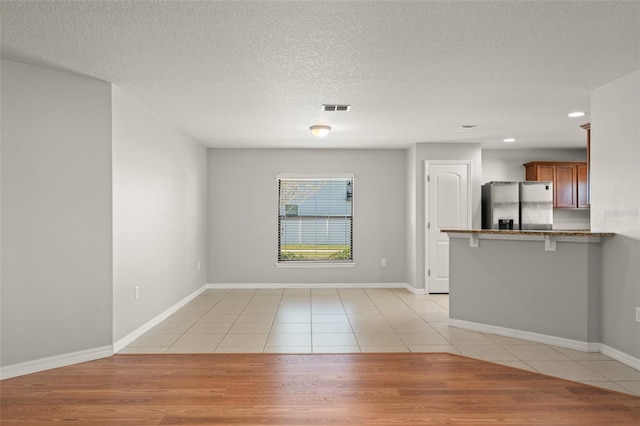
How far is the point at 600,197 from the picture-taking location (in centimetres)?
400

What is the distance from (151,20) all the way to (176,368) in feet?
8.52

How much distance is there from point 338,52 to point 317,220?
4633 mm

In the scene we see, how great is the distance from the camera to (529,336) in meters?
4.23

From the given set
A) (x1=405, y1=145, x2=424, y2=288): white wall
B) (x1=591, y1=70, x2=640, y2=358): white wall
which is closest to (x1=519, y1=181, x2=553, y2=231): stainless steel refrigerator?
(x1=405, y1=145, x2=424, y2=288): white wall

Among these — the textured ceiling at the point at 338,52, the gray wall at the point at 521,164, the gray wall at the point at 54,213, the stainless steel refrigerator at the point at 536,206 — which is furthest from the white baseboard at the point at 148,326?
the gray wall at the point at 521,164

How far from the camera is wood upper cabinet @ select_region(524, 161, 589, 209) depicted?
22.9 ft

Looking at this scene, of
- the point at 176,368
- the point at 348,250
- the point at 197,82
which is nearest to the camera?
the point at 176,368

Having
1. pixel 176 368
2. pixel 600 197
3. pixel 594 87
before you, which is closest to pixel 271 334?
pixel 176 368

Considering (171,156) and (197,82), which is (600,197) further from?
(171,156)

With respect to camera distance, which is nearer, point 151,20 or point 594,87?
point 151,20

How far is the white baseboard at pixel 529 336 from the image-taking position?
3871 millimetres

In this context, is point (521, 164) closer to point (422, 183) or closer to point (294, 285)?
point (422, 183)

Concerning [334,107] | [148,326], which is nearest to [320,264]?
[148,326]

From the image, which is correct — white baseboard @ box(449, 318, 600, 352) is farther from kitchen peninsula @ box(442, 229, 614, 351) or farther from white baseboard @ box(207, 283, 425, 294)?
white baseboard @ box(207, 283, 425, 294)
